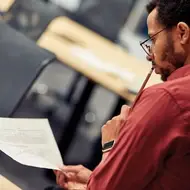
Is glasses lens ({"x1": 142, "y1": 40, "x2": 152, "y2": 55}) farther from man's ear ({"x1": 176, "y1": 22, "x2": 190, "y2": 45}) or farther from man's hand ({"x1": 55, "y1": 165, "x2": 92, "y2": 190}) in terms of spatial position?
man's hand ({"x1": 55, "y1": 165, "x2": 92, "y2": 190})

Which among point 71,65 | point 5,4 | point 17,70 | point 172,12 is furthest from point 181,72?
point 5,4

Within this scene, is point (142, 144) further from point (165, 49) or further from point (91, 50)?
point (91, 50)

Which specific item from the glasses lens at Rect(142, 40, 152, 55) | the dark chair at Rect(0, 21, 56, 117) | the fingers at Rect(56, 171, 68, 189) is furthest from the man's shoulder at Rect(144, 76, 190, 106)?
the dark chair at Rect(0, 21, 56, 117)

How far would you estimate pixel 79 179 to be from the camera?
1.78 m

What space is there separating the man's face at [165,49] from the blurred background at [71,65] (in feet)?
2.74

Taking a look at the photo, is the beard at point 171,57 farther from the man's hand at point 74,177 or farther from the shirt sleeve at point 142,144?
the man's hand at point 74,177

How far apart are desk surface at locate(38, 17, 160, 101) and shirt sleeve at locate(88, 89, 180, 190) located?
4.89ft

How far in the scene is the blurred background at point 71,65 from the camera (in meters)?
2.65

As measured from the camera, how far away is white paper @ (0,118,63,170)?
5.27 ft

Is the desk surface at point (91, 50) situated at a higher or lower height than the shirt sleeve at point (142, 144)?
lower

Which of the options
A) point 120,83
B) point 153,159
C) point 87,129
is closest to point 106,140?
point 153,159

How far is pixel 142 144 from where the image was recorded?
1.24m

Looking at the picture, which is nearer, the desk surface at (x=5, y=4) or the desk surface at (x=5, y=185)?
the desk surface at (x=5, y=185)

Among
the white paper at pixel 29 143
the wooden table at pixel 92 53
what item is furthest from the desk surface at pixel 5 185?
the wooden table at pixel 92 53
